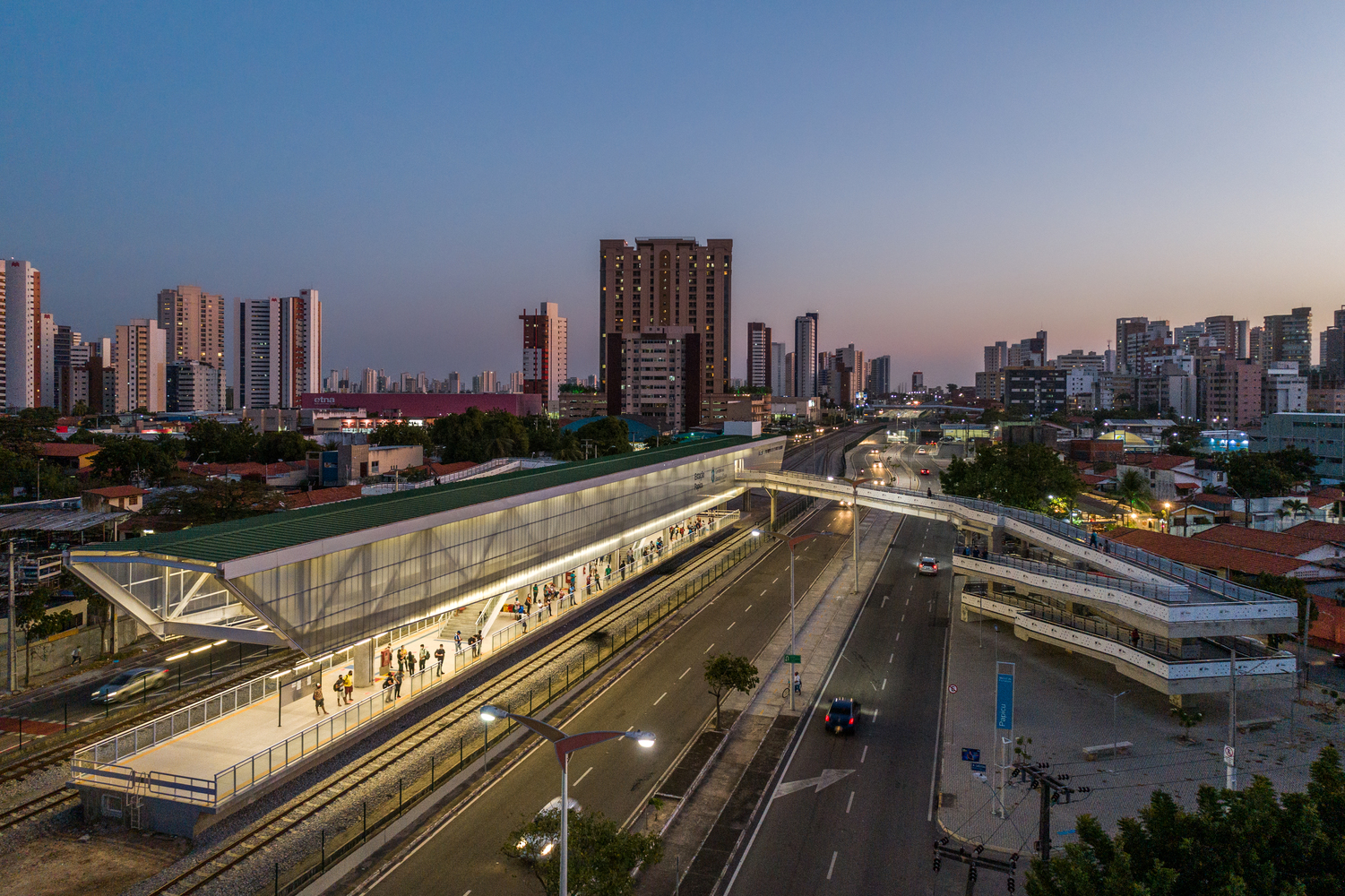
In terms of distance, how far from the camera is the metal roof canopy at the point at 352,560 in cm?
2631

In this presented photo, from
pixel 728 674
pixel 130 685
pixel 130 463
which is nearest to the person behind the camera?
pixel 728 674

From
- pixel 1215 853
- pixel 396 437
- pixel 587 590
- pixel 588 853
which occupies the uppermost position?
pixel 396 437

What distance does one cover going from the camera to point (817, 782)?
26250 millimetres

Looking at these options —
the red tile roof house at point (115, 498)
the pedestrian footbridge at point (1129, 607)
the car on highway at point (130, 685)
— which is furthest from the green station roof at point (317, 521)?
the red tile roof house at point (115, 498)

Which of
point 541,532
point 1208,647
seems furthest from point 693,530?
point 1208,647

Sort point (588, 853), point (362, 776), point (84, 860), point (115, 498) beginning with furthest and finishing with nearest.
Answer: point (115, 498) < point (362, 776) < point (84, 860) < point (588, 853)

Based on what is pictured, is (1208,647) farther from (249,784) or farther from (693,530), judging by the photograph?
(693,530)

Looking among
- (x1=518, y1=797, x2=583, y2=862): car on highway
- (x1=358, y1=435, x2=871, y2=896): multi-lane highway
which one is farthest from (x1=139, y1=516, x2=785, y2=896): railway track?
(x1=518, y1=797, x2=583, y2=862): car on highway

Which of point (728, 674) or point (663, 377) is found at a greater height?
point (663, 377)

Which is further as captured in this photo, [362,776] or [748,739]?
[748,739]

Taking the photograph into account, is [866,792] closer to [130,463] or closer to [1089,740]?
[1089,740]

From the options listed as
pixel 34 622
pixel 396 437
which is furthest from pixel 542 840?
pixel 396 437

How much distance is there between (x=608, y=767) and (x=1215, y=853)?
706 inches

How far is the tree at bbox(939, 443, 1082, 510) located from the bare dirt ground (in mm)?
57422
